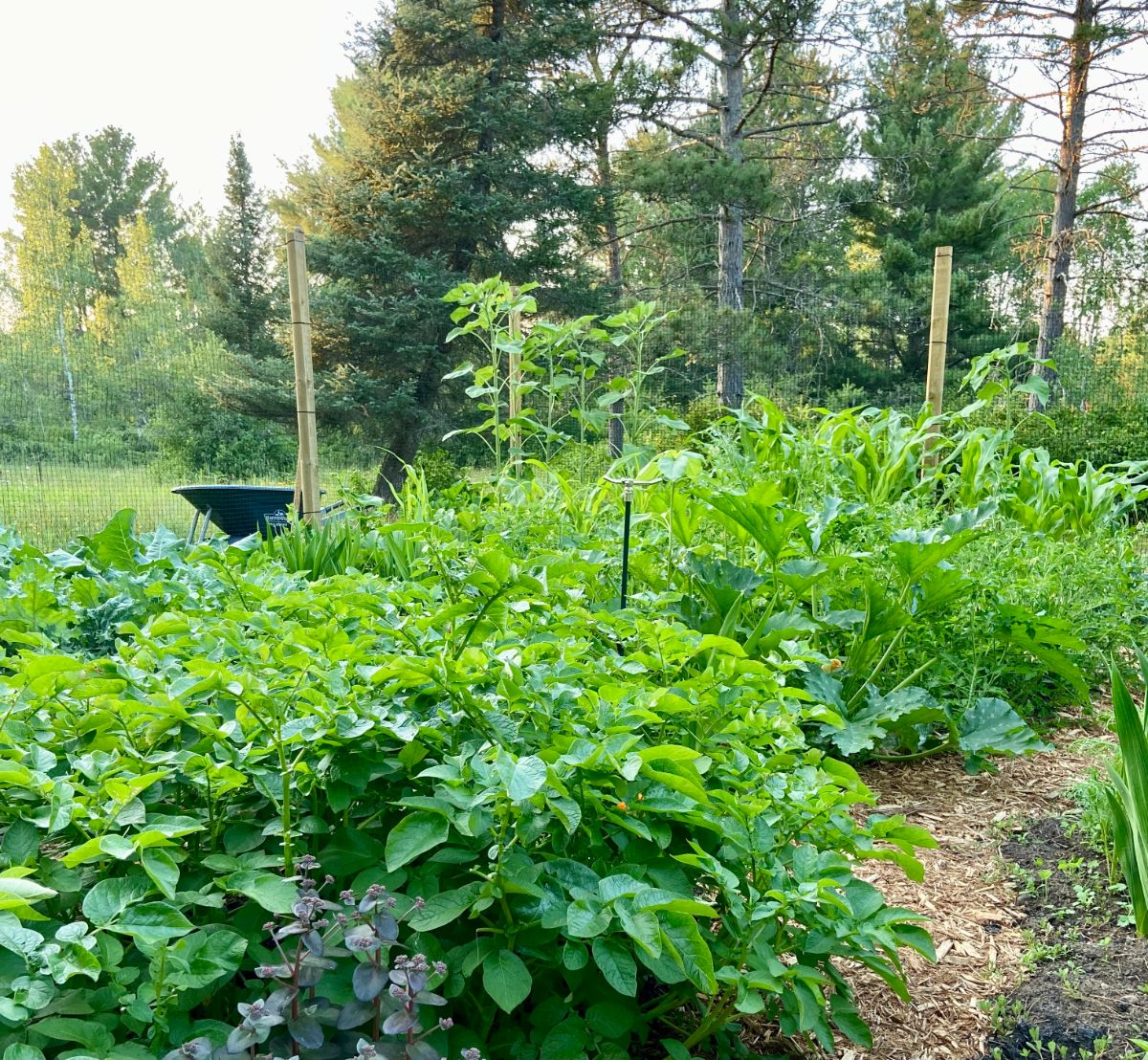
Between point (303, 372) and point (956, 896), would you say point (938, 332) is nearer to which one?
point (303, 372)

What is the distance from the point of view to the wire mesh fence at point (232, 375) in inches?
274

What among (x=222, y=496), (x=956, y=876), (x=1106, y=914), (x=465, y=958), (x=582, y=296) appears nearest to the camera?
(x=465, y=958)

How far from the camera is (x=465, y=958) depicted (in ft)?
2.81

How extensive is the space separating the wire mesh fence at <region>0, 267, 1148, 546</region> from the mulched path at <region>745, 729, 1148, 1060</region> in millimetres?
2473

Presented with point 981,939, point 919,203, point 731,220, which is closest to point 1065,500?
point 981,939

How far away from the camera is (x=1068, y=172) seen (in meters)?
10.3

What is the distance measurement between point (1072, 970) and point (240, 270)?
16.6 m

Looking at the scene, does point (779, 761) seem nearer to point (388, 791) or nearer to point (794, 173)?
point (388, 791)

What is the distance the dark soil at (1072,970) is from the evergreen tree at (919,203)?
12.5 metres

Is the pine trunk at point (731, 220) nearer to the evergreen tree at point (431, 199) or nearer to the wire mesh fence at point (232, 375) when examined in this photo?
the wire mesh fence at point (232, 375)

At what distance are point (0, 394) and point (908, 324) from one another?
12.8 meters

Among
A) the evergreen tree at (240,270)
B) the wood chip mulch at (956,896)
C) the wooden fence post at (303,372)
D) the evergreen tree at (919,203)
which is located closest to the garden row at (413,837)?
the wood chip mulch at (956,896)

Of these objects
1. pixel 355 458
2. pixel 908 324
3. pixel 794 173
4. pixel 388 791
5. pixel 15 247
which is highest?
pixel 794 173

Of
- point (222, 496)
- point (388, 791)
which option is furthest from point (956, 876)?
point (222, 496)
